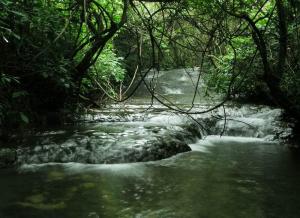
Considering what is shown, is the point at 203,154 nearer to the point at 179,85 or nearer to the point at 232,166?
the point at 232,166

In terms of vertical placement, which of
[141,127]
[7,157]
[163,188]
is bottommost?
[163,188]

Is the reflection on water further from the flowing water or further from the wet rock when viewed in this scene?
the wet rock

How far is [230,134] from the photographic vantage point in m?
7.57

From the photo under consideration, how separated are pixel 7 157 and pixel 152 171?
6.69ft

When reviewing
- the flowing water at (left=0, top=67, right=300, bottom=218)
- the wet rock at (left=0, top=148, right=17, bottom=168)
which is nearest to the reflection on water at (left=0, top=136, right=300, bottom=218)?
the flowing water at (left=0, top=67, right=300, bottom=218)

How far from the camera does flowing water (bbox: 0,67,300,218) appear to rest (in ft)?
12.2

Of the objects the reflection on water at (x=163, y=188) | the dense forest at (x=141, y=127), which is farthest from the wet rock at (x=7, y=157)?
the reflection on water at (x=163, y=188)

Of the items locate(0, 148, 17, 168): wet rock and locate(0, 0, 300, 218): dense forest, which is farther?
locate(0, 148, 17, 168): wet rock

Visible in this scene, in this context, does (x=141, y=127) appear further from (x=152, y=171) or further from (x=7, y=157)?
(x=7, y=157)

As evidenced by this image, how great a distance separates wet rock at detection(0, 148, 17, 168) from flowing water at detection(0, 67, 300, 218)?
3.8 inches

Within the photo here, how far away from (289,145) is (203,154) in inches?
66.6

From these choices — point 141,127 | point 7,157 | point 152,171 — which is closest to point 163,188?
point 152,171

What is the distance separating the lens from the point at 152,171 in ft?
16.5

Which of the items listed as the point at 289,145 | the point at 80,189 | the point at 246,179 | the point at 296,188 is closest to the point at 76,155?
the point at 80,189
